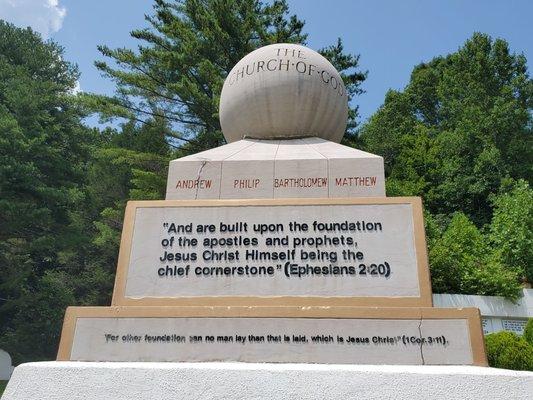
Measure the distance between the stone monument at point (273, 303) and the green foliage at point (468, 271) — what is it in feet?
38.3

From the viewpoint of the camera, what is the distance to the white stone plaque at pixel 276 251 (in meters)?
4.27

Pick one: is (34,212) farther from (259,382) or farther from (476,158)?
(476,158)

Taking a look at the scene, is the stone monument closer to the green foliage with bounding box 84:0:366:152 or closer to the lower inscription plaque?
the lower inscription plaque

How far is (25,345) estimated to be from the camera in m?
21.5

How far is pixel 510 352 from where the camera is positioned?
9.87m

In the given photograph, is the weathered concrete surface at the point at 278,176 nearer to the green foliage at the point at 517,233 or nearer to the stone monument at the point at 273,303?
the stone monument at the point at 273,303

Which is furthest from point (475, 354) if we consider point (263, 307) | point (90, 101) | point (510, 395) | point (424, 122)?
point (424, 122)

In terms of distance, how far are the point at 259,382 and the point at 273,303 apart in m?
0.86

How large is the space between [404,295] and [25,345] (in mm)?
21553

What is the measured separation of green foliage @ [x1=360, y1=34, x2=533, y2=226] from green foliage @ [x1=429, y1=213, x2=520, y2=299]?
17.0ft

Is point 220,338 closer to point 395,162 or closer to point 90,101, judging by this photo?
point 90,101

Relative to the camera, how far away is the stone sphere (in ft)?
19.0

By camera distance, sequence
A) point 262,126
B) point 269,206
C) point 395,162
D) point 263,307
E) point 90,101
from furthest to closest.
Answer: point 395,162 < point 90,101 < point 262,126 < point 269,206 < point 263,307

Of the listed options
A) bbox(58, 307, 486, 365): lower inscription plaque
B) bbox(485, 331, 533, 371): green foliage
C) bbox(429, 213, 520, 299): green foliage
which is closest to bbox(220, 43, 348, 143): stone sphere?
bbox(58, 307, 486, 365): lower inscription plaque
